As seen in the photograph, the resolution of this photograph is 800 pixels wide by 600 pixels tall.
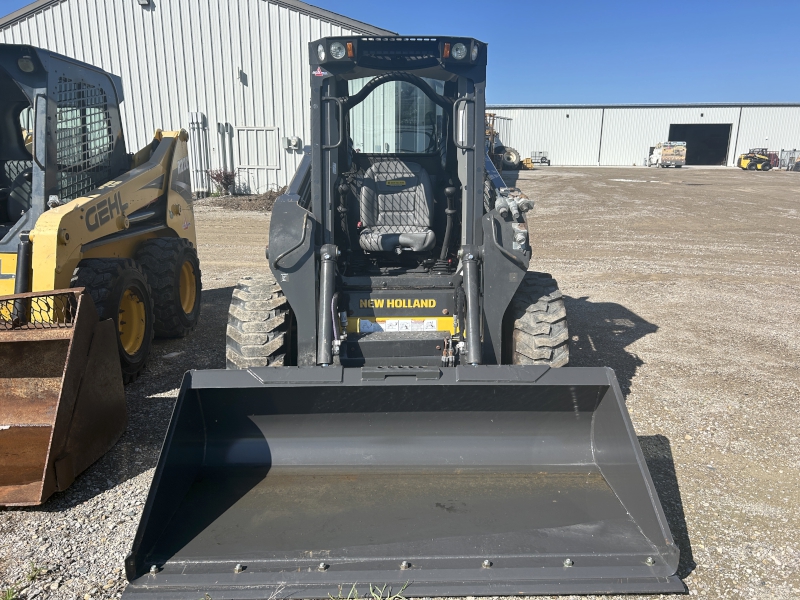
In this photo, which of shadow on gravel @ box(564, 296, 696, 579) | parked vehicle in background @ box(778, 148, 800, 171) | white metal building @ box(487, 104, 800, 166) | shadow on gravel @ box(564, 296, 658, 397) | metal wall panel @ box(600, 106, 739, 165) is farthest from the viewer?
metal wall panel @ box(600, 106, 739, 165)

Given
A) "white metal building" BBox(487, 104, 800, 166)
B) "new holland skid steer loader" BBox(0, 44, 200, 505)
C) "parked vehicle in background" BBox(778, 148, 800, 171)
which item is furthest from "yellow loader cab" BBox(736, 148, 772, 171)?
"new holland skid steer loader" BBox(0, 44, 200, 505)

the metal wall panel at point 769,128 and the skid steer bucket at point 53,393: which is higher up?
the metal wall panel at point 769,128

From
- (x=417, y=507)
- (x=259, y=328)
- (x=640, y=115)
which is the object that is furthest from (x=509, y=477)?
(x=640, y=115)

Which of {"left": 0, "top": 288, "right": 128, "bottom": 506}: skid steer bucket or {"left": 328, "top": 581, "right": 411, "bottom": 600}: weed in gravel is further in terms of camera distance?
{"left": 0, "top": 288, "right": 128, "bottom": 506}: skid steer bucket

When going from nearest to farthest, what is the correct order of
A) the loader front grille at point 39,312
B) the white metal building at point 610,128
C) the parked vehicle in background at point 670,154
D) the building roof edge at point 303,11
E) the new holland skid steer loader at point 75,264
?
the new holland skid steer loader at point 75,264 → the loader front grille at point 39,312 → the building roof edge at point 303,11 → the parked vehicle in background at point 670,154 → the white metal building at point 610,128

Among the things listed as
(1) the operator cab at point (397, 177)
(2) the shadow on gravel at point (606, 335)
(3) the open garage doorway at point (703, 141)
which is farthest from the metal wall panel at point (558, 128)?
(1) the operator cab at point (397, 177)

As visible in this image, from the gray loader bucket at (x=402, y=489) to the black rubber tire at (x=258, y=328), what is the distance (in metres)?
0.61

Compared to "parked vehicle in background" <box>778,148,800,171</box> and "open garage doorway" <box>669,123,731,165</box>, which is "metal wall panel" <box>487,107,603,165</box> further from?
"parked vehicle in background" <box>778,148,800,171</box>

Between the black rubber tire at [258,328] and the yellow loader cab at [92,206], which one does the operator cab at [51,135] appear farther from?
the black rubber tire at [258,328]

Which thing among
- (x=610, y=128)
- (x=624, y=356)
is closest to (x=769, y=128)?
(x=610, y=128)

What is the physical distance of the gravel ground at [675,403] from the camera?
2.96 m

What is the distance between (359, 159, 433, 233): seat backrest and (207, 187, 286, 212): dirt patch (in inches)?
512

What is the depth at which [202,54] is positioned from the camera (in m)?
17.6

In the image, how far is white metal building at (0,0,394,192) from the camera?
→ 1722 centimetres
